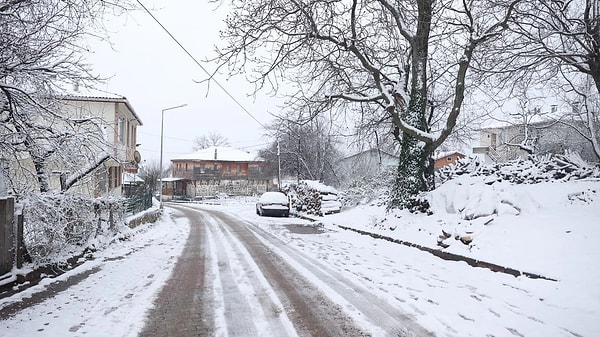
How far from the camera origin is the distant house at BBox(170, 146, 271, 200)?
61531 millimetres

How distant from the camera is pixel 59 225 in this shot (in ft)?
27.3

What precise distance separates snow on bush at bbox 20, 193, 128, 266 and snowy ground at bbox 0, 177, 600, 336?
0.57 meters

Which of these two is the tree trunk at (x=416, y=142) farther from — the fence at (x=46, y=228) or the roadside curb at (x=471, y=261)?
the fence at (x=46, y=228)

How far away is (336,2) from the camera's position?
41.8ft

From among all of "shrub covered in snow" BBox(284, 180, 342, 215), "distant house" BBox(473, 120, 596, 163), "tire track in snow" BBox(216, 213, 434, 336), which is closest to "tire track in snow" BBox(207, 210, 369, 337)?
"tire track in snow" BBox(216, 213, 434, 336)

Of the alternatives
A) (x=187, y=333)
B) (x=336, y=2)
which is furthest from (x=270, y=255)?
(x=336, y=2)

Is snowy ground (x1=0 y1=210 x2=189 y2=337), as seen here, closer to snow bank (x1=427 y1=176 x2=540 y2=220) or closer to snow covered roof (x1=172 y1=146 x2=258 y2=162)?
snow bank (x1=427 y1=176 x2=540 y2=220)

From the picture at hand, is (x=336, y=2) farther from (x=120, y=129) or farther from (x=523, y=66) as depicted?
(x=120, y=129)

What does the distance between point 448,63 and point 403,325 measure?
35.8ft

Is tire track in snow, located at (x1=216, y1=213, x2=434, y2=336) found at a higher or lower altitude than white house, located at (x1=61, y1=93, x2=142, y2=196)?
Result: lower

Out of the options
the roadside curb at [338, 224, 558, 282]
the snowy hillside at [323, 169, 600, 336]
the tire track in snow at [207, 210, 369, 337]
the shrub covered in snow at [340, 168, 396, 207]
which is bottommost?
the tire track in snow at [207, 210, 369, 337]

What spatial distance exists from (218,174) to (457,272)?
58.6 meters

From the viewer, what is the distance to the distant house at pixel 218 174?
61.5m

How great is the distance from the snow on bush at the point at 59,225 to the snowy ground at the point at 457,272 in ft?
1.86
